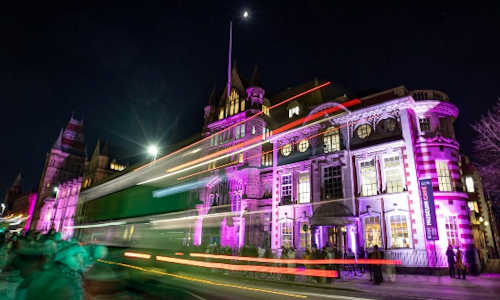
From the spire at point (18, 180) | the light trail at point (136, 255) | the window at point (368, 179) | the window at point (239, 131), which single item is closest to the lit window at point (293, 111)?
the window at point (239, 131)

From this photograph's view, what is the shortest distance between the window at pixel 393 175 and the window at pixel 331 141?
14.6ft

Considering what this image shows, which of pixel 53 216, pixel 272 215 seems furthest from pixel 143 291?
Result: pixel 53 216

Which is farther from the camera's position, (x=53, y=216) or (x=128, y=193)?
(x=53, y=216)

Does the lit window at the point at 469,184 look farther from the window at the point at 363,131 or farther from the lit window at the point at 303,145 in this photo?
the lit window at the point at 303,145

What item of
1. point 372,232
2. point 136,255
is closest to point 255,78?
point 372,232

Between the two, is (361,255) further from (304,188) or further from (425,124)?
(425,124)

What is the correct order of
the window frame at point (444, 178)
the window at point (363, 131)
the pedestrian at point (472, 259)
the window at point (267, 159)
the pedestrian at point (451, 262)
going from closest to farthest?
the pedestrian at point (451, 262) → the pedestrian at point (472, 259) → the window frame at point (444, 178) → the window at point (363, 131) → the window at point (267, 159)

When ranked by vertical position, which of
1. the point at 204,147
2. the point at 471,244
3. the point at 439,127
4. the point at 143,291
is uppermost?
the point at 204,147

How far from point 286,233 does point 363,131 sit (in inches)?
457

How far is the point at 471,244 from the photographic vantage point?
19.0 m

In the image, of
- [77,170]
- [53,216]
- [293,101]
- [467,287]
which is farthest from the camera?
[77,170]

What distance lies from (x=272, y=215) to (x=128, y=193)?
540 inches

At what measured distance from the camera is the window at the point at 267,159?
30.7 m

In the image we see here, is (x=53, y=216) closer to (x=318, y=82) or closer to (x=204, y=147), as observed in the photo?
(x=204, y=147)
